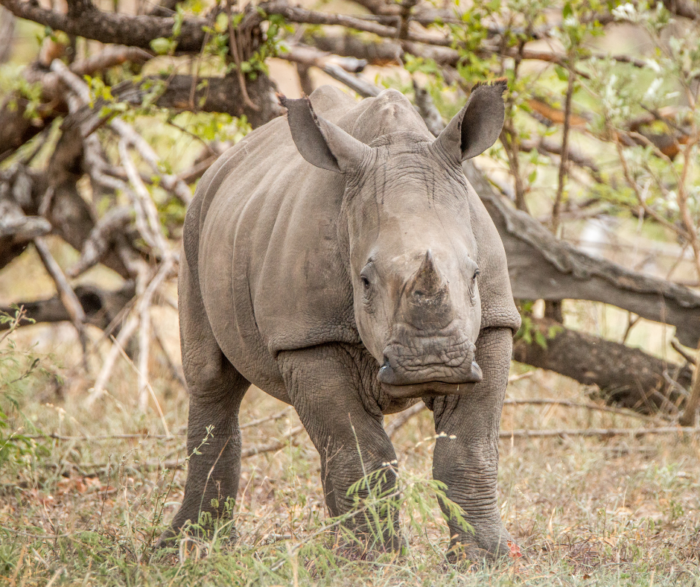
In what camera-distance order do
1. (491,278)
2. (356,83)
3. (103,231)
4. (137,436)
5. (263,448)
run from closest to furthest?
(491,278) → (137,436) → (263,448) → (356,83) → (103,231)

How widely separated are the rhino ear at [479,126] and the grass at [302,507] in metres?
1.08

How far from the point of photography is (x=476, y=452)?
10.9 ft

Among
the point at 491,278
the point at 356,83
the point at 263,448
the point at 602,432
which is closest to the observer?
the point at 491,278

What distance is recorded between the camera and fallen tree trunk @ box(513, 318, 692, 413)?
21.5ft

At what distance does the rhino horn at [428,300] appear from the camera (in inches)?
107

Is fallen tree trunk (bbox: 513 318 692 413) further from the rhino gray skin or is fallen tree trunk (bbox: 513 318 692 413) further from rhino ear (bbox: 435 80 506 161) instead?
rhino ear (bbox: 435 80 506 161)

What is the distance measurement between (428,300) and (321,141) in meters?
0.84

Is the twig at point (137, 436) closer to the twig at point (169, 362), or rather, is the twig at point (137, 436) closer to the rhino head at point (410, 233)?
the twig at point (169, 362)

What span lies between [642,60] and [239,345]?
4.82 metres

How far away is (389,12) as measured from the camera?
786 centimetres

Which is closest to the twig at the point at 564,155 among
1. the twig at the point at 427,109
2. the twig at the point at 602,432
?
the twig at the point at 427,109

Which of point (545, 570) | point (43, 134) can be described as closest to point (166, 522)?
point (545, 570)

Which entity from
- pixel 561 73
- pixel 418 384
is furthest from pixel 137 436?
pixel 561 73

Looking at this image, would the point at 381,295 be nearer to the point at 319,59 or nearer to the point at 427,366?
the point at 427,366
